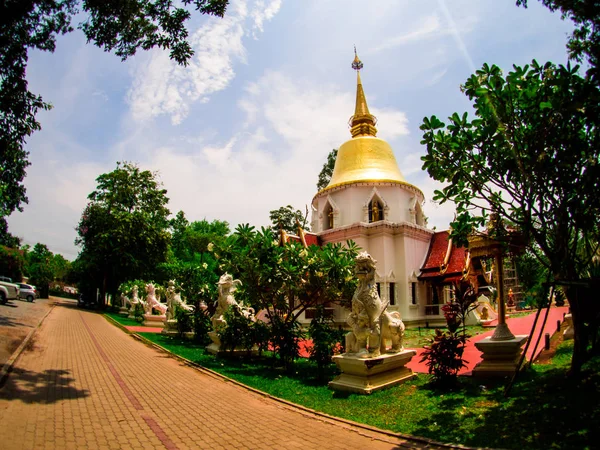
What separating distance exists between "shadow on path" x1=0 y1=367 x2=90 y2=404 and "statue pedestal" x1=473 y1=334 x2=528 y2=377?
25.3 feet

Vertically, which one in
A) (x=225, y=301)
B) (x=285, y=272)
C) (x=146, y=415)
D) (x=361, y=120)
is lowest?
(x=146, y=415)

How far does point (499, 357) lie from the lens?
319 inches

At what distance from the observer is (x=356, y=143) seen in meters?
25.8

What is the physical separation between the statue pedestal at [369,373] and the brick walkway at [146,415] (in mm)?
1409

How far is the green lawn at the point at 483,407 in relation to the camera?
4844mm

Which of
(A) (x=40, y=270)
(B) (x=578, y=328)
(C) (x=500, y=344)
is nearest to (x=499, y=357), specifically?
(C) (x=500, y=344)

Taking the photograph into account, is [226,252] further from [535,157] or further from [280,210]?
[280,210]

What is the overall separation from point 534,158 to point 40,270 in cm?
7502

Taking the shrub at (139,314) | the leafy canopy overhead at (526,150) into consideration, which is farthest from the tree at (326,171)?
the leafy canopy overhead at (526,150)

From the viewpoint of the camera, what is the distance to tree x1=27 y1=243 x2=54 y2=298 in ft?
170

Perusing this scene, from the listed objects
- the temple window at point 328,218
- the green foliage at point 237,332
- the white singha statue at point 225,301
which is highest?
the temple window at point 328,218

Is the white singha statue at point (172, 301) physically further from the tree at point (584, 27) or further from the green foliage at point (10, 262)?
the green foliage at point (10, 262)

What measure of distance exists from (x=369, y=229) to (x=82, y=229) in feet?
88.4

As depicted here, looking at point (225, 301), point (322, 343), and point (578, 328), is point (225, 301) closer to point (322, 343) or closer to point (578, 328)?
point (322, 343)
